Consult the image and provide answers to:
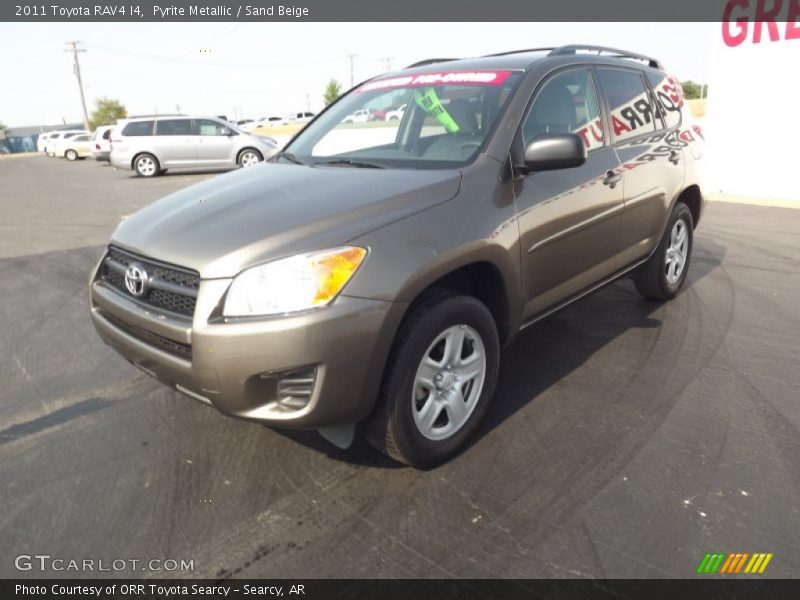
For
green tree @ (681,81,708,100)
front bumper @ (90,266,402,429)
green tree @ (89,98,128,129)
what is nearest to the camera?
front bumper @ (90,266,402,429)

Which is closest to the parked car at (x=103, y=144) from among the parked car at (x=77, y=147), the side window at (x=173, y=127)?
the side window at (x=173, y=127)

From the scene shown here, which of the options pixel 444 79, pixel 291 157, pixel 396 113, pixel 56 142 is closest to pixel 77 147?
pixel 56 142

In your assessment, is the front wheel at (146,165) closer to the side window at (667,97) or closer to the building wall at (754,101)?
the building wall at (754,101)

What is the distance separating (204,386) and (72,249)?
19.6ft

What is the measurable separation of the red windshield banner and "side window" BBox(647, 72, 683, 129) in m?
1.82

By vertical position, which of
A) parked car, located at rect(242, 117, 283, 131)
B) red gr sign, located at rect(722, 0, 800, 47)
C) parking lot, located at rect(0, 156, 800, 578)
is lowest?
parking lot, located at rect(0, 156, 800, 578)

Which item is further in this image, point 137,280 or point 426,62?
point 426,62

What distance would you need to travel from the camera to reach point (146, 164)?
720 inches

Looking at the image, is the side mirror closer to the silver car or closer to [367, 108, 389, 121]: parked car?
[367, 108, 389, 121]: parked car

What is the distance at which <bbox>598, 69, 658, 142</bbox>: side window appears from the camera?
12.7ft

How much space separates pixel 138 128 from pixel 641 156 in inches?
697

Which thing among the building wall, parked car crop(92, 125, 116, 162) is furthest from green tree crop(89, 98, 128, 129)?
the building wall

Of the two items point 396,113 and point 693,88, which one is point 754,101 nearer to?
point 396,113

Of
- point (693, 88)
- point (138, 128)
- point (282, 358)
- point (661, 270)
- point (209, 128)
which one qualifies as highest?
point (693, 88)
